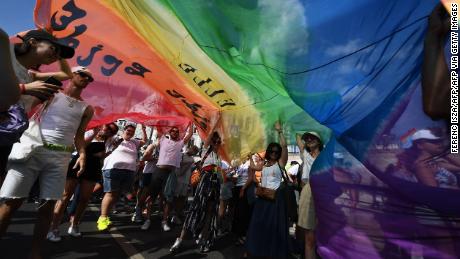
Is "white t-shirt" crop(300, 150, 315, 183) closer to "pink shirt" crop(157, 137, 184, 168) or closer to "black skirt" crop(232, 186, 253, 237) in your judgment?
"black skirt" crop(232, 186, 253, 237)

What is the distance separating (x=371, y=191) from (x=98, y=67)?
329 cm

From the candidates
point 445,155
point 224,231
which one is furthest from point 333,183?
point 224,231

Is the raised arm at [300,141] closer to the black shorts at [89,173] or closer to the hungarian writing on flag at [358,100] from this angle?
the hungarian writing on flag at [358,100]

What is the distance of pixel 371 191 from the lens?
5.04ft

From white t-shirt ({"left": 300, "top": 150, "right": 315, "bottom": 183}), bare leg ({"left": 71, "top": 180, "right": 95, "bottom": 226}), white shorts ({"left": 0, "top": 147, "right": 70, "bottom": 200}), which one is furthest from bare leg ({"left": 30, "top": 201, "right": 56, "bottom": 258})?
white t-shirt ({"left": 300, "top": 150, "right": 315, "bottom": 183})

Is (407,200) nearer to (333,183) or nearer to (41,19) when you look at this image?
(333,183)

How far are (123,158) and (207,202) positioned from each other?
5.13ft

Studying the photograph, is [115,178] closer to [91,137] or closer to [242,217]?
[91,137]

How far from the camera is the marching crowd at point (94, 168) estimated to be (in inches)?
90.2

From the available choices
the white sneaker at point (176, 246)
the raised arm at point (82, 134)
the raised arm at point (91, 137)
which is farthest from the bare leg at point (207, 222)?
the raised arm at point (91, 137)

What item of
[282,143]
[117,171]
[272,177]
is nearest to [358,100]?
[282,143]

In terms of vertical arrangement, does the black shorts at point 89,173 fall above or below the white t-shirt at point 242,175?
below

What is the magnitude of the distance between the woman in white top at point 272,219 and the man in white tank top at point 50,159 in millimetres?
2094

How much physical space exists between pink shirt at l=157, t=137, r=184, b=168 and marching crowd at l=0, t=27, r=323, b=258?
2 centimetres
